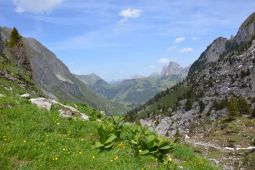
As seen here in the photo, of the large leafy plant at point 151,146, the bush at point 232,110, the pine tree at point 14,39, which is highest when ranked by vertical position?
the pine tree at point 14,39

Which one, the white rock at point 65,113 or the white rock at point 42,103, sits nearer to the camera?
the white rock at point 65,113

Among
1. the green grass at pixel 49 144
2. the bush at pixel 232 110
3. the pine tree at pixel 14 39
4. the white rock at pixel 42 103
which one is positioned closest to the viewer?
the green grass at pixel 49 144

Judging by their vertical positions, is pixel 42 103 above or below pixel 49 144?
above

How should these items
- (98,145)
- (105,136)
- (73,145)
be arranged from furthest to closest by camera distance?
1. (105,136)
2. (98,145)
3. (73,145)

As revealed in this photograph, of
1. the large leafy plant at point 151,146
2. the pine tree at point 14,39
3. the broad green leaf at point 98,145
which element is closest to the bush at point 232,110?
the large leafy plant at point 151,146

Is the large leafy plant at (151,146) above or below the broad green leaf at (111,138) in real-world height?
below

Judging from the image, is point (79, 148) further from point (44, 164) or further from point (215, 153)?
point (215, 153)

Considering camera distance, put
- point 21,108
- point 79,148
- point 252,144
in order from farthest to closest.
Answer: point 252,144 → point 21,108 → point 79,148

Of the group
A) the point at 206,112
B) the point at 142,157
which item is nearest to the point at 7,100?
the point at 142,157

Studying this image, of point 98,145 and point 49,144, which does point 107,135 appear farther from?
point 49,144

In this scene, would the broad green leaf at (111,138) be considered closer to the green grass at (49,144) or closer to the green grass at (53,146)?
the green grass at (53,146)

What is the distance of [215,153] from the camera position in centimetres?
4731

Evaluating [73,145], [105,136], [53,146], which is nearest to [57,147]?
[53,146]

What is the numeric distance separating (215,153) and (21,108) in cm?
3018
